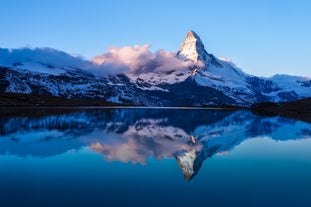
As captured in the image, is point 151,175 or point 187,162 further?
point 187,162

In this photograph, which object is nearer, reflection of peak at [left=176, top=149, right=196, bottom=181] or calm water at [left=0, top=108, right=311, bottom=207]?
calm water at [left=0, top=108, right=311, bottom=207]

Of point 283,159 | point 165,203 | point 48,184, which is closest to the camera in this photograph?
point 165,203

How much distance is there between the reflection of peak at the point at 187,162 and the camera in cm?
2672

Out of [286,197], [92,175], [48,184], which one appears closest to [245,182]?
[286,197]

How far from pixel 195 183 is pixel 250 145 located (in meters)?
25.1

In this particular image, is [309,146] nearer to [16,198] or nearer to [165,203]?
[165,203]

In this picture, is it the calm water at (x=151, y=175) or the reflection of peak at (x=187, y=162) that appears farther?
the reflection of peak at (x=187, y=162)

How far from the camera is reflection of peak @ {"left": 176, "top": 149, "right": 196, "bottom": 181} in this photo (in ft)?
87.7

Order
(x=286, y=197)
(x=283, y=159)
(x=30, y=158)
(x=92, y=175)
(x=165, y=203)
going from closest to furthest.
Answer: (x=165, y=203), (x=286, y=197), (x=92, y=175), (x=30, y=158), (x=283, y=159)

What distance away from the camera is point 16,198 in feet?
62.3

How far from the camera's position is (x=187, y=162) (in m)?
31.9

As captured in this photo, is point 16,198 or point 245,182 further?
point 245,182

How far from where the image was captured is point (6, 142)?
1748 inches

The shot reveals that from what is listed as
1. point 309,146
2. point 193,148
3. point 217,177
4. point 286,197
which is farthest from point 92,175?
point 309,146
